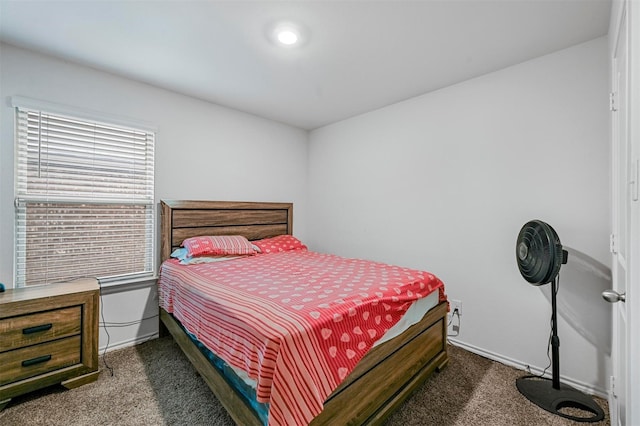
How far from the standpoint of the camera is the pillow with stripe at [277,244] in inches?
131

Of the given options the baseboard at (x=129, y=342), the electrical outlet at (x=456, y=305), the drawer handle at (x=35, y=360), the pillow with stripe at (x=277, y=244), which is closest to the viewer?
the drawer handle at (x=35, y=360)

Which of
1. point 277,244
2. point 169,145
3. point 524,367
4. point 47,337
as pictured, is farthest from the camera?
point 277,244

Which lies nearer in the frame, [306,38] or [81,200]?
[306,38]

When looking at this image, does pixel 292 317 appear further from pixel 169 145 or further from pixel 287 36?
pixel 169 145

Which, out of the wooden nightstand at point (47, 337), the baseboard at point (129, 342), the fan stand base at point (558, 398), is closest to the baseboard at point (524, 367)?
the fan stand base at point (558, 398)

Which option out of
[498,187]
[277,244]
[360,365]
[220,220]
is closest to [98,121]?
[220,220]

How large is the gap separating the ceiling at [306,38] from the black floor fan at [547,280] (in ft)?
4.47

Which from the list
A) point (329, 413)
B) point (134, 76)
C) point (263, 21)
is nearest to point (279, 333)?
point (329, 413)

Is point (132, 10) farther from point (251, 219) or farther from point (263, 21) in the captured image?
point (251, 219)

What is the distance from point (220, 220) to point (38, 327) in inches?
67.4

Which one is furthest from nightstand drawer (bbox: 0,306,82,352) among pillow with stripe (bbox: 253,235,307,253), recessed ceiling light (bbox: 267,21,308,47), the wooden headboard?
recessed ceiling light (bbox: 267,21,308,47)

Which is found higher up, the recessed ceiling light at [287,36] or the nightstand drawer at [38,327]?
the recessed ceiling light at [287,36]

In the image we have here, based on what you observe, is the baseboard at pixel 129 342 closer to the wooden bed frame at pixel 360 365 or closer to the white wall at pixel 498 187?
the wooden bed frame at pixel 360 365

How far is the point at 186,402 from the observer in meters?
1.84
